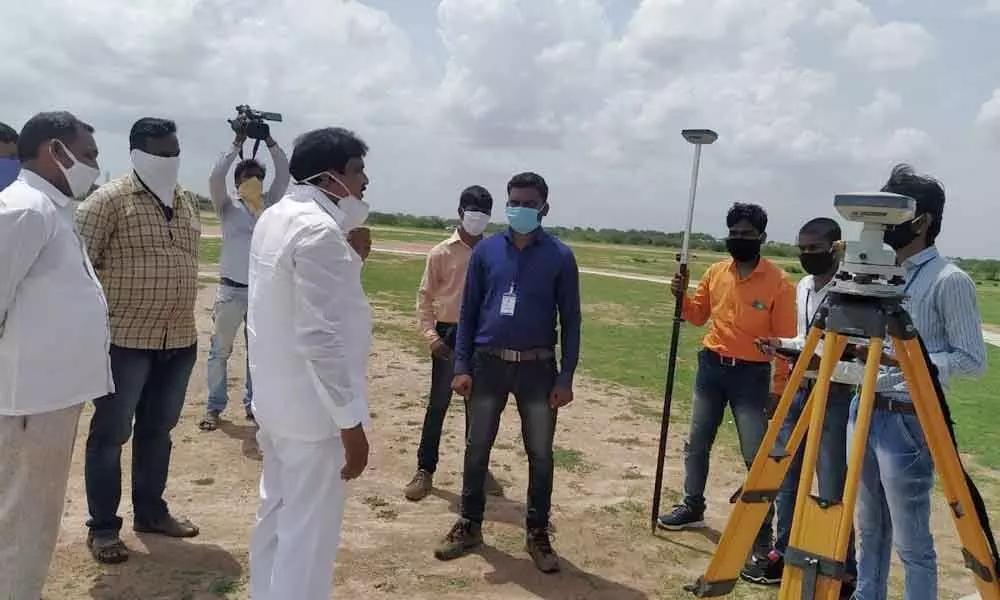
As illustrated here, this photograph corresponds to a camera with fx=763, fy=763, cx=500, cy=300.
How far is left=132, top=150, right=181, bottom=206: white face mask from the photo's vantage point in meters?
4.17

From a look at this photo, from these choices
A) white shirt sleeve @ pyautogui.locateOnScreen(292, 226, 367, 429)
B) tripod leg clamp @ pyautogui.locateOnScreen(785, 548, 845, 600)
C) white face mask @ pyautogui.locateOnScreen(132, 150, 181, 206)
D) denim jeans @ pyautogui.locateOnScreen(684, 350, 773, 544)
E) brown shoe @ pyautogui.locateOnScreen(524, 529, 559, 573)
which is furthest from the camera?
denim jeans @ pyautogui.locateOnScreen(684, 350, 773, 544)

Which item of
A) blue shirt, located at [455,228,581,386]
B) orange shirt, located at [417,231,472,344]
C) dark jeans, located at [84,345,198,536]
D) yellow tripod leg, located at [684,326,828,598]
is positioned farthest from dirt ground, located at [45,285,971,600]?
yellow tripod leg, located at [684,326,828,598]

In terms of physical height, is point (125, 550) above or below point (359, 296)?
below

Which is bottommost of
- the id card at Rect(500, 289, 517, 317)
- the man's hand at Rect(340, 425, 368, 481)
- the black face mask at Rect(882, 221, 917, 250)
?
the man's hand at Rect(340, 425, 368, 481)

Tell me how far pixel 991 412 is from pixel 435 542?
328 inches

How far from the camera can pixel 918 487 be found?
3115mm

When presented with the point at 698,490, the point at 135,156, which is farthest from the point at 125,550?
the point at 698,490

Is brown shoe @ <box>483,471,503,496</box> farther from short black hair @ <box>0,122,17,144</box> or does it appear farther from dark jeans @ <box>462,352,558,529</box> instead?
short black hair @ <box>0,122,17,144</box>

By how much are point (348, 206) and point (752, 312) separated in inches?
103

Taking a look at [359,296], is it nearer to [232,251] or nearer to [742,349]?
[742,349]

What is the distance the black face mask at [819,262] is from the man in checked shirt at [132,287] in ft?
11.6

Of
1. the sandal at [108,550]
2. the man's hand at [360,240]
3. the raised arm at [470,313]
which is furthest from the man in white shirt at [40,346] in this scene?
the raised arm at [470,313]

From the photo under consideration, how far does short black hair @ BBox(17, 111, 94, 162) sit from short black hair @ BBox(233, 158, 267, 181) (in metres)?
3.08

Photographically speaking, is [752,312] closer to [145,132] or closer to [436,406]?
[436,406]
